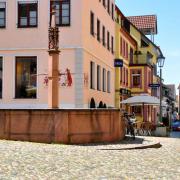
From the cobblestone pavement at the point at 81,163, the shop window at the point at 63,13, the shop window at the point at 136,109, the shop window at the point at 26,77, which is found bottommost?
the cobblestone pavement at the point at 81,163

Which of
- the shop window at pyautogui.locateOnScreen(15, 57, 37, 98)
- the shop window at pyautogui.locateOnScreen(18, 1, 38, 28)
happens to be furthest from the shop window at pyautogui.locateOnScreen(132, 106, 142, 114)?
the shop window at pyautogui.locateOnScreen(18, 1, 38, 28)

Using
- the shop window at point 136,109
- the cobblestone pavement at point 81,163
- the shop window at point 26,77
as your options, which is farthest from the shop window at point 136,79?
the cobblestone pavement at point 81,163

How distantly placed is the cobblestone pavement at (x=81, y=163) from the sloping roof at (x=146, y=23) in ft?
201

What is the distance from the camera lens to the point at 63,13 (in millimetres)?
33688

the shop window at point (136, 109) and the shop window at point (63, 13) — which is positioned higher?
the shop window at point (63, 13)

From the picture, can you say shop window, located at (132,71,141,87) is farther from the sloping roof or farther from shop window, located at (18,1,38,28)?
shop window, located at (18,1,38,28)

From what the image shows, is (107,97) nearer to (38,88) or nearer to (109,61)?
(109,61)

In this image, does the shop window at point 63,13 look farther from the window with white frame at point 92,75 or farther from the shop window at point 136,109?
the shop window at point 136,109

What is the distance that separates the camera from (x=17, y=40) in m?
34.6

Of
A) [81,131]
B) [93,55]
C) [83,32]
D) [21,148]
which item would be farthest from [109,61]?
[21,148]

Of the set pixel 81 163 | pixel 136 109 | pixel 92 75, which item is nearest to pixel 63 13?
pixel 92 75

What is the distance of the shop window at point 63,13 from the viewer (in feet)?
110

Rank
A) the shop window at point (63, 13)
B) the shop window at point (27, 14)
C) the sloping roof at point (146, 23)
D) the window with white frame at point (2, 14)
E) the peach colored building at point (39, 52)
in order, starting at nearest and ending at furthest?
the peach colored building at point (39, 52)
the shop window at point (63, 13)
the shop window at point (27, 14)
the window with white frame at point (2, 14)
the sloping roof at point (146, 23)

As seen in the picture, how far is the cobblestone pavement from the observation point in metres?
11.5
